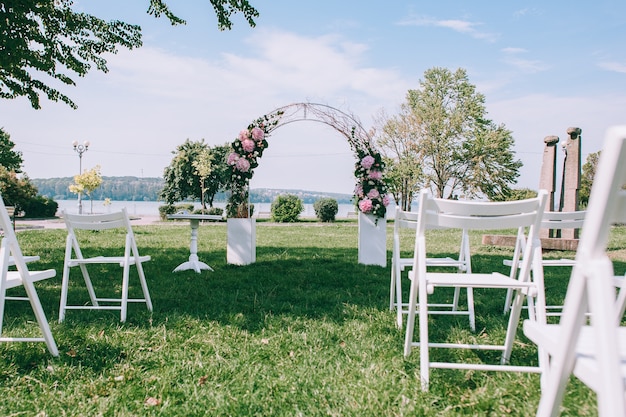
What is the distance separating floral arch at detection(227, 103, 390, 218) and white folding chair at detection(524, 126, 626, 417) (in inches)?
270

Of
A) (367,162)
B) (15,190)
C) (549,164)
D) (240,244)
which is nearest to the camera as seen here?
(240,244)

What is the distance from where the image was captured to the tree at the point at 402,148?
33062mm

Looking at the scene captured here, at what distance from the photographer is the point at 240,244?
802cm

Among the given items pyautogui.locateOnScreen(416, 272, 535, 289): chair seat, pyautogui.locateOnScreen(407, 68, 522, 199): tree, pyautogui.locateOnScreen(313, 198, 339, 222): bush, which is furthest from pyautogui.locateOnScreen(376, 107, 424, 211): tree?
pyautogui.locateOnScreen(416, 272, 535, 289): chair seat

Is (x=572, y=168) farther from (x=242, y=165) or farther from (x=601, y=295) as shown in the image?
(x=601, y=295)

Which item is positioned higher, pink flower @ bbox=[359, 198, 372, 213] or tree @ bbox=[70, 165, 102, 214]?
tree @ bbox=[70, 165, 102, 214]

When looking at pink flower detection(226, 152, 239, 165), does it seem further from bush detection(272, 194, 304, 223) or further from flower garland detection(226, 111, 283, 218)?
bush detection(272, 194, 304, 223)

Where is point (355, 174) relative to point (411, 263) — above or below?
above

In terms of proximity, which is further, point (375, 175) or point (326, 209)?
point (326, 209)

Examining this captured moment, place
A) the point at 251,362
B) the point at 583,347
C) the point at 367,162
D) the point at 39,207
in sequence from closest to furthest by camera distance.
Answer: the point at 583,347 < the point at 251,362 < the point at 367,162 < the point at 39,207

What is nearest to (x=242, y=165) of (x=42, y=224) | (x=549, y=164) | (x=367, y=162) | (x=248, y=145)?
(x=248, y=145)

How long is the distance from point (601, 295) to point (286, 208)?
70.5 feet

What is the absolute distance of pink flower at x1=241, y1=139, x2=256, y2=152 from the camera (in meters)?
8.37

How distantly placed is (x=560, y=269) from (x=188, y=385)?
634 cm
